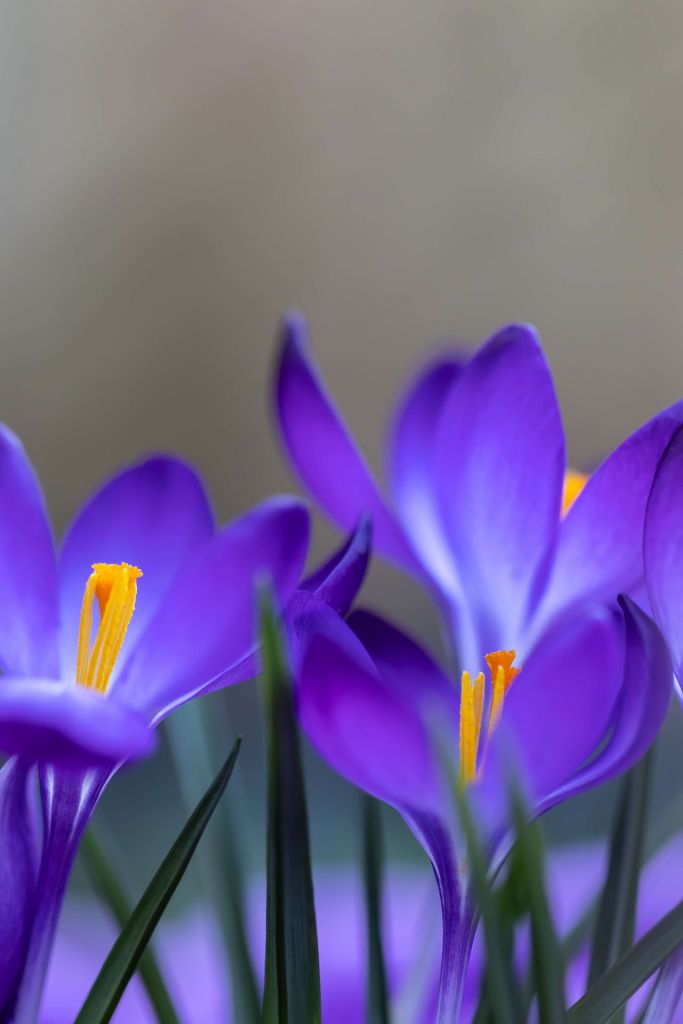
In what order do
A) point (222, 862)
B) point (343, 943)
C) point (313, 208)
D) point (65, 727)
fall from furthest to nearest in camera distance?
point (313, 208)
point (343, 943)
point (222, 862)
point (65, 727)

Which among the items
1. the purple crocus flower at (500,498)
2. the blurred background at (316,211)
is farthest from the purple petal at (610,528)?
the blurred background at (316,211)

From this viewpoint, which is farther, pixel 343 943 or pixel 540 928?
pixel 343 943

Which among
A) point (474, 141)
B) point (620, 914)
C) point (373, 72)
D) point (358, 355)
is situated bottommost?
point (358, 355)

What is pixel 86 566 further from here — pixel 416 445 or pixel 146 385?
pixel 146 385

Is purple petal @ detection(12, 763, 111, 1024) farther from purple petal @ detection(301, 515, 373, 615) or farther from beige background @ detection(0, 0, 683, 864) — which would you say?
beige background @ detection(0, 0, 683, 864)

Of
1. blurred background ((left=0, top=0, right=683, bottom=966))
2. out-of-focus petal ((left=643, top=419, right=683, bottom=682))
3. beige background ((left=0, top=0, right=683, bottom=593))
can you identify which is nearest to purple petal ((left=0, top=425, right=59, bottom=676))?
out-of-focus petal ((left=643, top=419, right=683, bottom=682))

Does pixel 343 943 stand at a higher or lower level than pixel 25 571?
lower

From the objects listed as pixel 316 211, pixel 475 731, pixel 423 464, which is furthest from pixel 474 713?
pixel 316 211

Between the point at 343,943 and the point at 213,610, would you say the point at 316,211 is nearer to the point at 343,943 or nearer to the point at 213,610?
the point at 343,943

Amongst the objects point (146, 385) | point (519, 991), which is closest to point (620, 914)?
point (519, 991)
